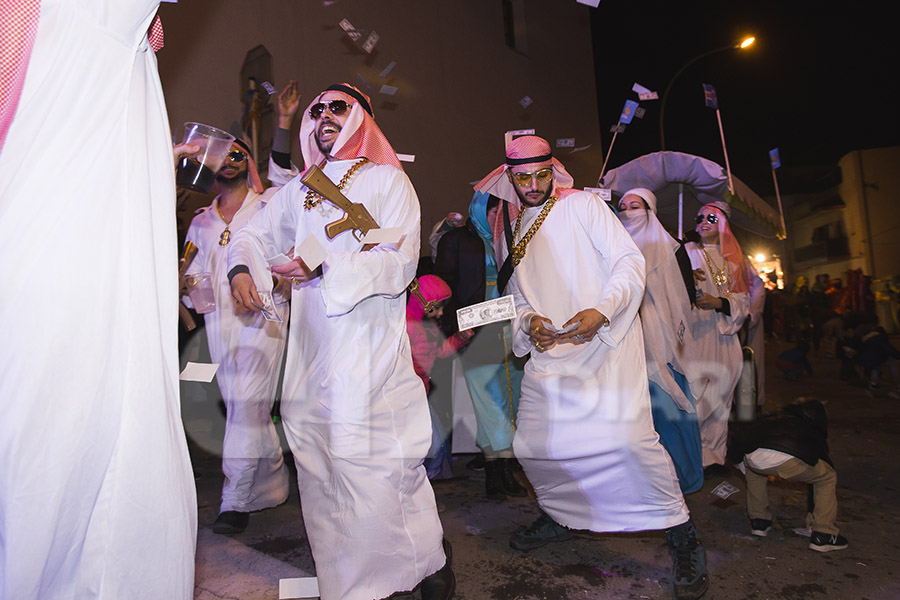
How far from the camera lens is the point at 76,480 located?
4.18 feet

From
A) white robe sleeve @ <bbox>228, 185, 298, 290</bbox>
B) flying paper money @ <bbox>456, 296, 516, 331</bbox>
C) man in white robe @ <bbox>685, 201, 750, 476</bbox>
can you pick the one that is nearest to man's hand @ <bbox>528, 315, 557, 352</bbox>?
flying paper money @ <bbox>456, 296, 516, 331</bbox>

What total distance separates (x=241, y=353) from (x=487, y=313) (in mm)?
1830

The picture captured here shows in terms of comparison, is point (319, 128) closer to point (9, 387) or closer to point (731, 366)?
point (9, 387)

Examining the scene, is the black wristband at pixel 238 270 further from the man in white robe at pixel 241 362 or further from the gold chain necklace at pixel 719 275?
the gold chain necklace at pixel 719 275

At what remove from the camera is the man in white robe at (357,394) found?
94.5 inches

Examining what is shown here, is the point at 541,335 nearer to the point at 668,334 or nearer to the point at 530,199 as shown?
the point at 530,199

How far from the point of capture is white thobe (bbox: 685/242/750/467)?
4688mm

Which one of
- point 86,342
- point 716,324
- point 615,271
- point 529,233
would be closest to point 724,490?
point 716,324

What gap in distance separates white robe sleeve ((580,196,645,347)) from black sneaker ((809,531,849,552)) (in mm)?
1377

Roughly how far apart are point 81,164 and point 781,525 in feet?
12.0

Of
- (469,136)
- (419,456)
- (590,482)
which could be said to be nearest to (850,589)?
(590,482)

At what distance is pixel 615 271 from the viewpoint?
3018 mm

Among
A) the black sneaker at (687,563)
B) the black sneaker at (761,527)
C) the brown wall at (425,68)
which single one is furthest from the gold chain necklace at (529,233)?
the brown wall at (425,68)

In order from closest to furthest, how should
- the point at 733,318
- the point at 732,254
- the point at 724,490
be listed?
1. the point at 724,490
2. the point at 733,318
3. the point at 732,254
